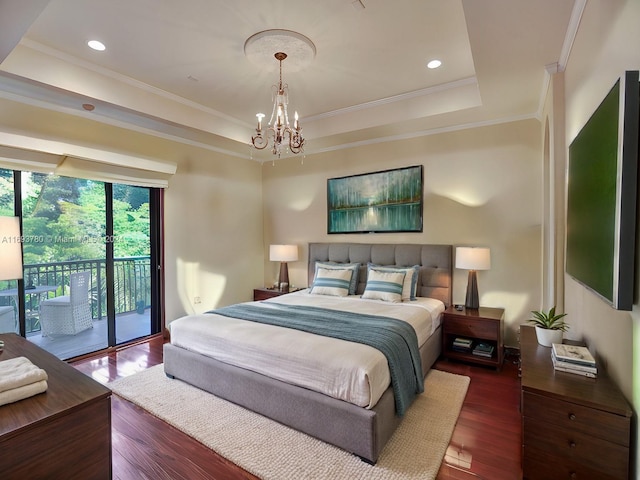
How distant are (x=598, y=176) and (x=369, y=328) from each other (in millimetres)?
1747

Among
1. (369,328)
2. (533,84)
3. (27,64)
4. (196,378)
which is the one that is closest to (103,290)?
(196,378)

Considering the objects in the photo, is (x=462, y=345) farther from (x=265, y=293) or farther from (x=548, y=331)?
(x=265, y=293)

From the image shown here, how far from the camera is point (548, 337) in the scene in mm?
2143

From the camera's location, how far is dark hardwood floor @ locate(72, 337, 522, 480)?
6.24ft

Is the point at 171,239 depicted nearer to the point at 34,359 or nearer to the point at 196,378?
the point at 196,378

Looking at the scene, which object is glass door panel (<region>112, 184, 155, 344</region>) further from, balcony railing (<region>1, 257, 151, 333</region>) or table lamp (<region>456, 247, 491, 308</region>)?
table lamp (<region>456, 247, 491, 308</region>)

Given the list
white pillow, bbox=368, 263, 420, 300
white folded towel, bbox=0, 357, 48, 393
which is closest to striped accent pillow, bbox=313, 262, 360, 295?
white pillow, bbox=368, 263, 420, 300

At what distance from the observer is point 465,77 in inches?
129

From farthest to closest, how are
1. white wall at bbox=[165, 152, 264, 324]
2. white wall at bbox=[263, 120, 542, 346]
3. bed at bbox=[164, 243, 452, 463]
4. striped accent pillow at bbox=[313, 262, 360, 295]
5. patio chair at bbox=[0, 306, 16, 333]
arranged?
white wall at bbox=[165, 152, 264, 324], striped accent pillow at bbox=[313, 262, 360, 295], white wall at bbox=[263, 120, 542, 346], patio chair at bbox=[0, 306, 16, 333], bed at bbox=[164, 243, 452, 463]

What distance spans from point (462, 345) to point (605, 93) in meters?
2.67

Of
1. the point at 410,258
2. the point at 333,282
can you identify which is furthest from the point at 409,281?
the point at 333,282

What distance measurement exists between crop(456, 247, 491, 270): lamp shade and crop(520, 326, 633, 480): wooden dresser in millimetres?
1835

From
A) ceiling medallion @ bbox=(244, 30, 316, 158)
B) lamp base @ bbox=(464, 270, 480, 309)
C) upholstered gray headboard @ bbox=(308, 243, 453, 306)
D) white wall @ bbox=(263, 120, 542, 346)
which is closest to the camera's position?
ceiling medallion @ bbox=(244, 30, 316, 158)

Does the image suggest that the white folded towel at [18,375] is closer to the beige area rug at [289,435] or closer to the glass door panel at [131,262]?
the beige area rug at [289,435]
